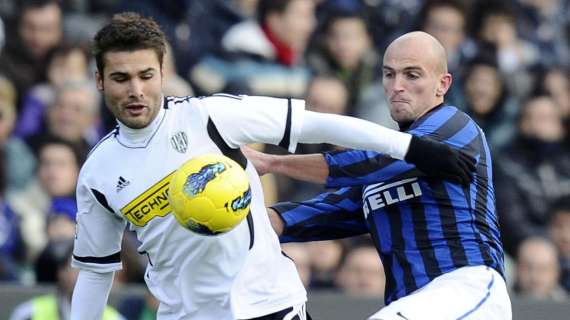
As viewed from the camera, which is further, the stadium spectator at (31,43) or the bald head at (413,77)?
the stadium spectator at (31,43)

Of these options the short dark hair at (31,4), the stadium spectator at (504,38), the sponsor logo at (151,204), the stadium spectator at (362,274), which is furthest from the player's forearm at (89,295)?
the stadium spectator at (504,38)

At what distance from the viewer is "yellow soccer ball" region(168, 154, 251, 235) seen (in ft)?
17.8

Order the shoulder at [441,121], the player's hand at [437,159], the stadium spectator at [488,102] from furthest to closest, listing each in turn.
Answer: the stadium spectator at [488,102] → the shoulder at [441,121] → the player's hand at [437,159]

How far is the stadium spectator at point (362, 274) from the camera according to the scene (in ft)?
32.6

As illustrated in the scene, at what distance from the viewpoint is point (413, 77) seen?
6.44m

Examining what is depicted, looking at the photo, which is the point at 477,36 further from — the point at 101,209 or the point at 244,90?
the point at 101,209

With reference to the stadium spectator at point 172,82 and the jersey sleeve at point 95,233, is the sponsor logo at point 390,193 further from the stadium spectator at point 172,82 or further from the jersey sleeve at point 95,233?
the stadium spectator at point 172,82

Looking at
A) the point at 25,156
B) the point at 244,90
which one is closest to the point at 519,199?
the point at 244,90

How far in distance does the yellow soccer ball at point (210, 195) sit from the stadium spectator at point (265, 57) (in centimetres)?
500

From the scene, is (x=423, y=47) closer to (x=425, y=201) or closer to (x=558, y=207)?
(x=425, y=201)

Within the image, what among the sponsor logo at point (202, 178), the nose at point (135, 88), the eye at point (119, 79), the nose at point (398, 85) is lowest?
the sponsor logo at point (202, 178)

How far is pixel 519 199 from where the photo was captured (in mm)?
10773

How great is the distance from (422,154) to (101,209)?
60.1 inches

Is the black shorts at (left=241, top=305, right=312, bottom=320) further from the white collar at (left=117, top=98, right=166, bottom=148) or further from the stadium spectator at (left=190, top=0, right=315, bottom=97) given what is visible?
the stadium spectator at (left=190, top=0, right=315, bottom=97)
